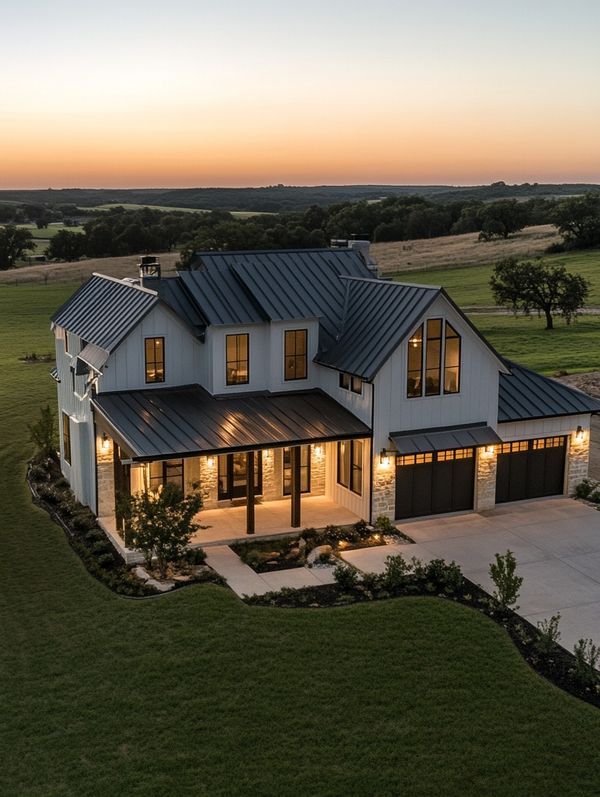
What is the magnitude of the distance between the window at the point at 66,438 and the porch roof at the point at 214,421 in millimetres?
3710

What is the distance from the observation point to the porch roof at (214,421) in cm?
2283

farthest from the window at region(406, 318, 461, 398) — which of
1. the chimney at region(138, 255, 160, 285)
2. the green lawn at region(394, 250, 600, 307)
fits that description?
the green lawn at region(394, 250, 600, 307)

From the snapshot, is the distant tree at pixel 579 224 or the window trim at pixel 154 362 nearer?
the window trim at pixel 154 362

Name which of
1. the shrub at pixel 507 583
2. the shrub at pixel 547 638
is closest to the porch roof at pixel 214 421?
the shrub at pixel 507 583

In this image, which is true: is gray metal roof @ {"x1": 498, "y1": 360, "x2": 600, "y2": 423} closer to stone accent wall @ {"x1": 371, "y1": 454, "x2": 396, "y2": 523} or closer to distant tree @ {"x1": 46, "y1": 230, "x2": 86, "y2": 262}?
stone accent wall @ {"x1": 371, "y1": 454, "x2": 396, "y2": 523}

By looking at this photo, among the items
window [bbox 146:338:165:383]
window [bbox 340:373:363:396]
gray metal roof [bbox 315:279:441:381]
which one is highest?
gray metal roof [bbox 315:279:441:381]

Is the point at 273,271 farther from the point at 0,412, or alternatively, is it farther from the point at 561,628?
the point at 0,412

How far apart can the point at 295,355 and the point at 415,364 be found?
13.0 feet

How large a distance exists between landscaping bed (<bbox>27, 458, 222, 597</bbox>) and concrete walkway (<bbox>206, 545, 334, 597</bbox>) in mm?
Answer: 349

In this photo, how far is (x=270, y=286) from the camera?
89.4 ft

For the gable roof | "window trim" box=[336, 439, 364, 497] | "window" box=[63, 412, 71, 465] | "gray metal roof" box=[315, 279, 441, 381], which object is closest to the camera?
"gray metal roof" box=[315, 279, 441, 381]

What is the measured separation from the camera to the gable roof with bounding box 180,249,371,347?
2617 centimetres

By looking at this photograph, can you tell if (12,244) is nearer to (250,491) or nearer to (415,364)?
(250,491)

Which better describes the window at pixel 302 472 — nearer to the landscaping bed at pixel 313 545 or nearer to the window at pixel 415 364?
the landscaping bed at pixel 313 545
